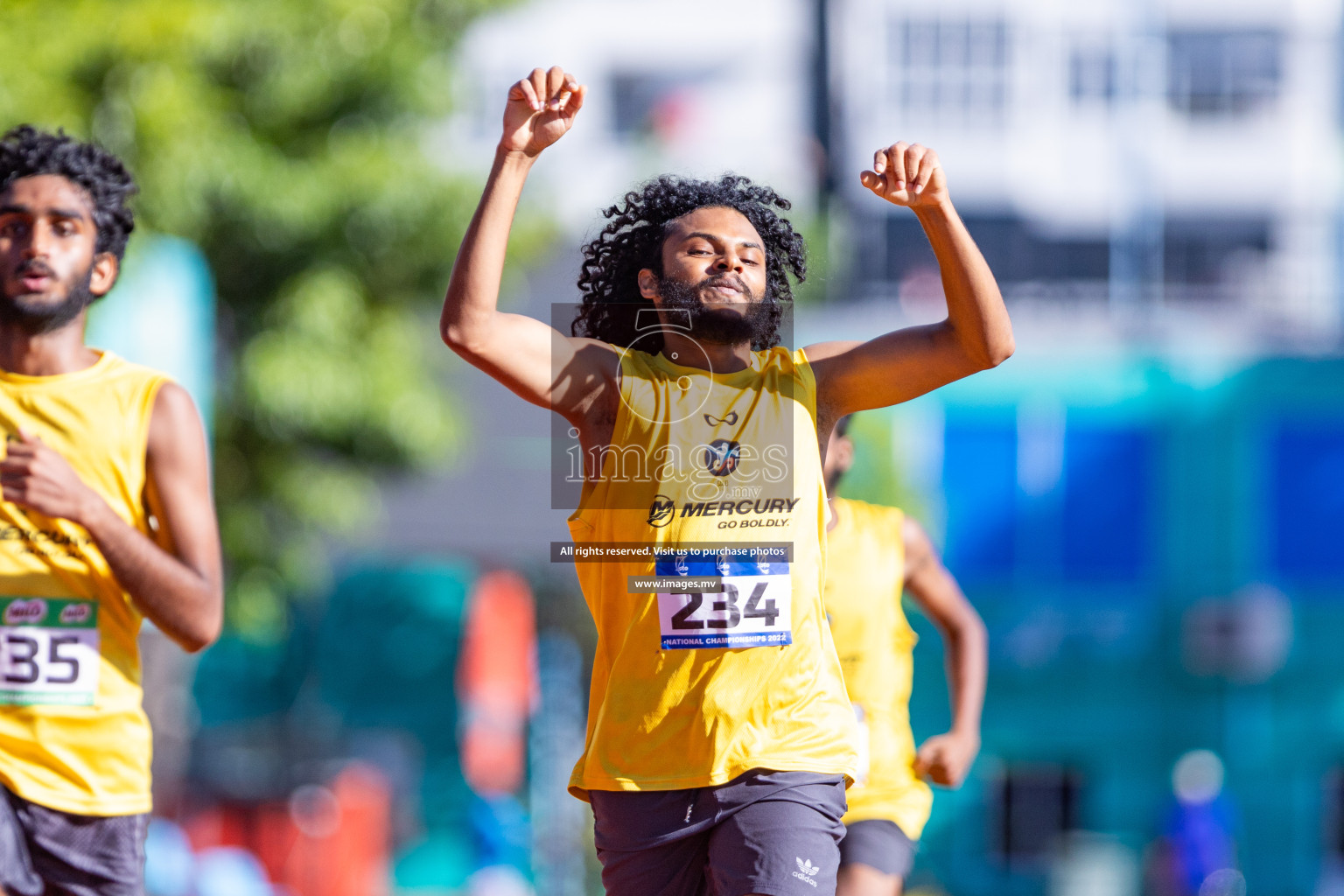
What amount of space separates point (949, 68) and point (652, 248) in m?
21.6

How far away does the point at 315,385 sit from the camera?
433 inches

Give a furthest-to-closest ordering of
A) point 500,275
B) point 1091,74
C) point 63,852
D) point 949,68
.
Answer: point 1091,74 < point 949,68 < point 63,852 < point 500,275

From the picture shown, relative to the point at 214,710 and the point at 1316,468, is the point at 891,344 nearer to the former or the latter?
the point at 214,710

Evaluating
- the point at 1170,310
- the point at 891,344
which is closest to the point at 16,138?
the point at 891,344

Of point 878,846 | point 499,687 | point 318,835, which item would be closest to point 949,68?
point 499,687

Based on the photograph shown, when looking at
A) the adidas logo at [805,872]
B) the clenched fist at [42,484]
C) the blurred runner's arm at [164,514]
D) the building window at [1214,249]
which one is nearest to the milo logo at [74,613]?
the blurred runner's arm at [164,514]

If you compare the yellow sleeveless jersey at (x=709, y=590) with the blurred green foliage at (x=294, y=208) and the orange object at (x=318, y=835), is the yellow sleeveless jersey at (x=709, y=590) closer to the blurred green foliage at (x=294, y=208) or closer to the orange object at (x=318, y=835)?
the blurred green foliage at (x=294, y=208)

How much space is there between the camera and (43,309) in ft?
11.4

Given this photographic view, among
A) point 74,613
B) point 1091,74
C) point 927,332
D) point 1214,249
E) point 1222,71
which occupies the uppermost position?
point 1222,71

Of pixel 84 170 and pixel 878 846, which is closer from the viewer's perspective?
pixel 84 170

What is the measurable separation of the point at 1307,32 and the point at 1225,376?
9.73m

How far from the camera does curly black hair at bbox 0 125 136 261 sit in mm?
3670

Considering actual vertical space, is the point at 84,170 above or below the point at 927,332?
above

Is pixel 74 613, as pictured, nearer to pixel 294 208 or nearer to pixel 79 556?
pixel 79 556
